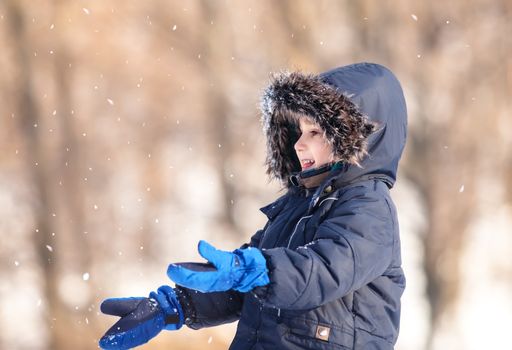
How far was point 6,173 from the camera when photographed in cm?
898

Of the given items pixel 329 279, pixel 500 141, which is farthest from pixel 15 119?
pixel 329 279

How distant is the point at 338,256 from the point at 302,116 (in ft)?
2.02

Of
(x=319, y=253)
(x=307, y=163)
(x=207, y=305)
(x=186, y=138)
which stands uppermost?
(x=186, y=138)

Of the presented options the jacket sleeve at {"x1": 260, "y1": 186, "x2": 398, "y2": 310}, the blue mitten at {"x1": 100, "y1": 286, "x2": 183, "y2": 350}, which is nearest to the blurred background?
the blue mitten at {"x1": 100, "y1": 286, "x2": 183, "y2": 350}

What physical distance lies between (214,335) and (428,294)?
2.17 m

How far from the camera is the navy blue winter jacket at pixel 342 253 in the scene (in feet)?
6.41

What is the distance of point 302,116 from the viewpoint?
2482 mm

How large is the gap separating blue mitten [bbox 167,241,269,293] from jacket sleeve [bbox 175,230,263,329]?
0.73 metres

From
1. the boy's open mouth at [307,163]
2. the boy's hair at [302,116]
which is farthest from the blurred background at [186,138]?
the boy's open mouth at [307,163]

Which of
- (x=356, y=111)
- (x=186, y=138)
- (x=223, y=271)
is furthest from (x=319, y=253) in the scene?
(x=186, y=138)

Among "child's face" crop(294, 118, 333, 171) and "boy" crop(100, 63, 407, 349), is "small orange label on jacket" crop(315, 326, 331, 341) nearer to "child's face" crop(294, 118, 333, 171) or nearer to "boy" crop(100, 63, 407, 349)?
"boy" crop(100, 63, 407, 349)

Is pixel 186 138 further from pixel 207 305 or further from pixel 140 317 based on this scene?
pixel 140 317

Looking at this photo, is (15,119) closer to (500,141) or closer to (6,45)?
(6,45)

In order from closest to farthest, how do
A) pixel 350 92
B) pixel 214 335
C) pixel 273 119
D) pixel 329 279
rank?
pixel 329 279, pixel 350 92, pixel 273 119, pixel 214 335
